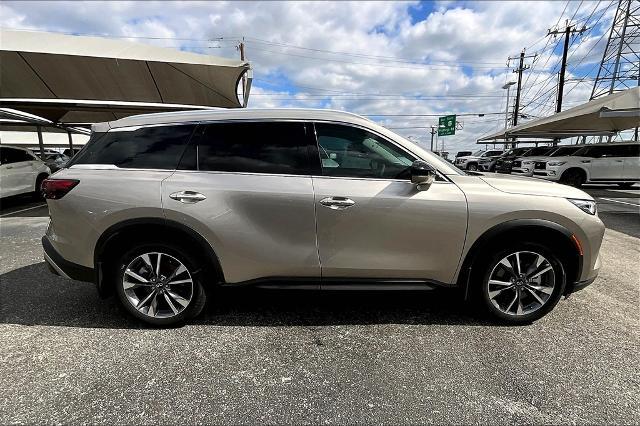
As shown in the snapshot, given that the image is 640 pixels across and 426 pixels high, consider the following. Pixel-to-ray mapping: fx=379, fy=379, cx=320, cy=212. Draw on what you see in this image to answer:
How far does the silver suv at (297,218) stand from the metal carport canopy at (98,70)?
9170mm

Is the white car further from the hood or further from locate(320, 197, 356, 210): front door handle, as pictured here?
the hood

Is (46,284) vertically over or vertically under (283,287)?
under

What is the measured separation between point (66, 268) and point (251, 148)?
193 centimetres

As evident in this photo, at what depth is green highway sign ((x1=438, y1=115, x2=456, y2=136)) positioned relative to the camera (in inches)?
1662

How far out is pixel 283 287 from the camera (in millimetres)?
3193

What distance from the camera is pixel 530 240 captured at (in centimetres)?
317

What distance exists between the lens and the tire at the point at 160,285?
3.20 metres

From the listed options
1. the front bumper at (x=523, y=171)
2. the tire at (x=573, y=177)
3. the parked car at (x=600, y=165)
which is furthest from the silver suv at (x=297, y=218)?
the front bumper at (x=523, y=171)

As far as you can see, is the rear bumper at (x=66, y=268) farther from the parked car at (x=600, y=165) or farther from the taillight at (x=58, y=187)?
the parked car at (x=600, y=165)

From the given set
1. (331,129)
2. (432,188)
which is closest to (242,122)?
(331,129)

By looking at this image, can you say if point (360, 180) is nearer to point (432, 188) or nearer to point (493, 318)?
point (432, 188)

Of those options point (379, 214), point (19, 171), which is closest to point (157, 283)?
point (379, 214)

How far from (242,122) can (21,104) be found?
474 inches

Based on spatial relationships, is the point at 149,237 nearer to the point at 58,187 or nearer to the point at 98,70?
the point at 58,187
